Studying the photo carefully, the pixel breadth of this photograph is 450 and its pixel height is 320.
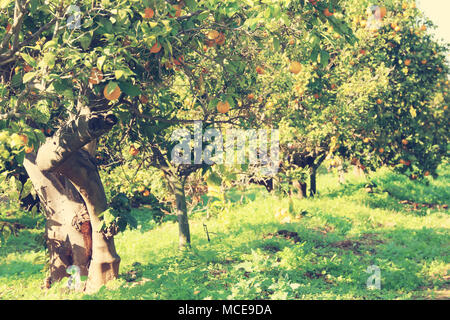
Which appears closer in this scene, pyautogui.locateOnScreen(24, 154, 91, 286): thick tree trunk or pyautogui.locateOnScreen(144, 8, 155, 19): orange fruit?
pyautogui.locateOnScreen(144, 8, 155, 19): orange fruit

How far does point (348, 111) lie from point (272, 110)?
316cm

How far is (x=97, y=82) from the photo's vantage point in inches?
168

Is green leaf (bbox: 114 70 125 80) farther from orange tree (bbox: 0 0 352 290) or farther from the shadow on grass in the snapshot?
the shadow on grass

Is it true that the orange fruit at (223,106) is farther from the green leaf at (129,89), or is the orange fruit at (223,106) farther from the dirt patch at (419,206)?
the dirt patch at (419,206)

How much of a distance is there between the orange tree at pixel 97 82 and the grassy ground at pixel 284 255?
0.84 m

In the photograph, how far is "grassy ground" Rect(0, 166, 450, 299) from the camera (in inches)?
254

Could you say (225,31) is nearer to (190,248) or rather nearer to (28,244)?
(190,248)

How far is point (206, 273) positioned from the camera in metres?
7.34

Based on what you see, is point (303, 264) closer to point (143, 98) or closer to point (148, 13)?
point (143, 98)
